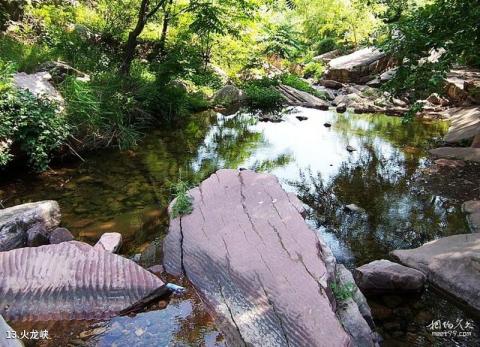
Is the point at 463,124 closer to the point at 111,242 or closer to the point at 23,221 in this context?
the point at 111,242

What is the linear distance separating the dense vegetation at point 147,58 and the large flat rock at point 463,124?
146 cm

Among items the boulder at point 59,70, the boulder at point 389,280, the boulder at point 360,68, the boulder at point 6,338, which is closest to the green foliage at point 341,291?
the boulder at point 389,280

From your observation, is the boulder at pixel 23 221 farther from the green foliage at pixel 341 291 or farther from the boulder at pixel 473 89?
the boulder at pixel 473 89

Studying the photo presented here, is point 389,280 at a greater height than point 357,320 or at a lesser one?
lesser

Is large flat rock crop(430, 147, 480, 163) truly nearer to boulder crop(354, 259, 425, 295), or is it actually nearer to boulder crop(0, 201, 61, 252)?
boulder crop(354, 259, 425, 295)

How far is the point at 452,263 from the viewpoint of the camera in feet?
12.7

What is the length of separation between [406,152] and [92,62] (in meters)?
7.88

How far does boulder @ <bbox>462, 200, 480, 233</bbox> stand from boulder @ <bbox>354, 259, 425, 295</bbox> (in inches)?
66.9

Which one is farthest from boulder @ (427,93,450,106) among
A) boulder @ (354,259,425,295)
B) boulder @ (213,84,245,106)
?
boulder @ (354,259,425,295)

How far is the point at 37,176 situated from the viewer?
6.41 meters

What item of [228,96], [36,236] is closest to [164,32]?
[228,96]

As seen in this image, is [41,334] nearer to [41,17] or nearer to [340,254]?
[340,254]

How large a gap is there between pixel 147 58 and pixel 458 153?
10.3 m

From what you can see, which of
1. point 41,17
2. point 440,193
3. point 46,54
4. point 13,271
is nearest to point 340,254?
point 440,193
